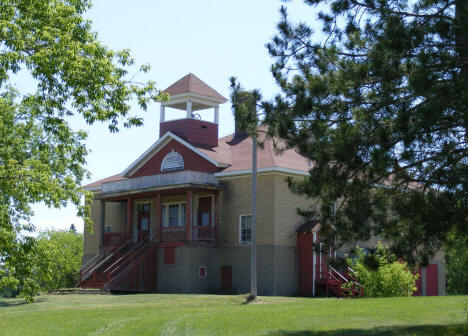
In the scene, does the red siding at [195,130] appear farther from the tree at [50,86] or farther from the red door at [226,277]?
the tree at [50,86]

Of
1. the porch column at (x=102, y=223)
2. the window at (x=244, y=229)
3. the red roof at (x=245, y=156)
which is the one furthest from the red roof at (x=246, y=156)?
the porch column at (x=102, y=223)

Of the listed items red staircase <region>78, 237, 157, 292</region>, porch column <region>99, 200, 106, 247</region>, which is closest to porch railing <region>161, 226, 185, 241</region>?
red staircase <region>78, 237, 157, 292</region>

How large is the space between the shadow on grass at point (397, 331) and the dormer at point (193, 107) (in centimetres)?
2274

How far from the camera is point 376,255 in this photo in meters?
15.9

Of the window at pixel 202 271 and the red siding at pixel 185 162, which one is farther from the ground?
the red siding at pixel 185 162

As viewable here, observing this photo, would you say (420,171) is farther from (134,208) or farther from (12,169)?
(134,208)

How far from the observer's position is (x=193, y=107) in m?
39.8

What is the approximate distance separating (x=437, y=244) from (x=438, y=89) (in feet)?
16.1

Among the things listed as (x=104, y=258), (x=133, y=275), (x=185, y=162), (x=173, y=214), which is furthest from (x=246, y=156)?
A: (x=104, y=258)

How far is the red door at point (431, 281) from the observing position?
40406 mm

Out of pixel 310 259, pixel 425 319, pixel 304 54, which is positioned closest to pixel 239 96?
pixel 304 54

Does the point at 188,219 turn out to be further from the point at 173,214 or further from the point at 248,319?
the point at 248,319

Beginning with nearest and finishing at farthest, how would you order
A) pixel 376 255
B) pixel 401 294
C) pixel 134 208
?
1. pixel 376 255
2. pixel 401 294
3. pixel 134 208

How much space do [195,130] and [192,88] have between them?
229 cm
